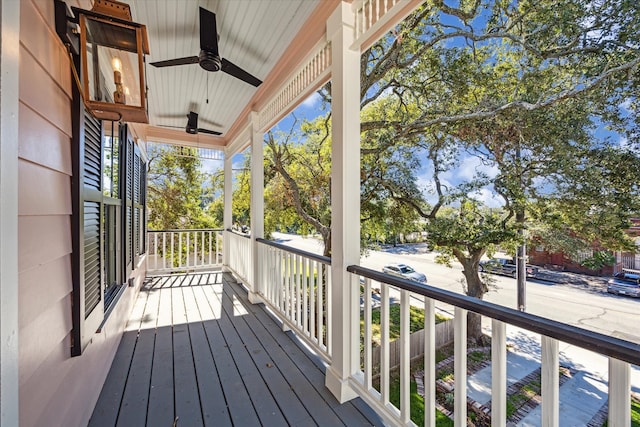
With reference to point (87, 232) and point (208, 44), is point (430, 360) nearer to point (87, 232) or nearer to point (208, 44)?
point (87, 232)

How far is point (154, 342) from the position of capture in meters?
2.80

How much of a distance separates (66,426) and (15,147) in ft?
5.01

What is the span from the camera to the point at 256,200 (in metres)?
3.93

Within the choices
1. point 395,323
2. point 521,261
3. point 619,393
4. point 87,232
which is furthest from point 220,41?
point 395,323

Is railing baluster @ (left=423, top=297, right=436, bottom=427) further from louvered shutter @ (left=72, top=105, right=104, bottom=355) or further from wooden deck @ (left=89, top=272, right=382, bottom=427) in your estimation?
louvered shutter @ (left=72, top=105, right=104, bottom=355)

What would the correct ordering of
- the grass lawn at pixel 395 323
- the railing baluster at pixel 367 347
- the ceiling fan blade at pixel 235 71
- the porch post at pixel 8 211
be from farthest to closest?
the grass lawn at pixel 395 323, the ceiling fan blade at pixel 235 71, the railing baluster at pixel 367 347, the porch post at pixel 8 211

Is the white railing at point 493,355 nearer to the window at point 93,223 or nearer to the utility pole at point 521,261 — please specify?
the window at point 93,223

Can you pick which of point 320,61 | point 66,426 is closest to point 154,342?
point 66,426

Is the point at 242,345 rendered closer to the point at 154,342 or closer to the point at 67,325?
the point at 154,342

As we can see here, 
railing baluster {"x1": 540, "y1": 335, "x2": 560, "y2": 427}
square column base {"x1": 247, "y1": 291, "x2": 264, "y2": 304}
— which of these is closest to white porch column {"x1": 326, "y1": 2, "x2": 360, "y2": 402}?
railing baluster {"x1": 540, "y1": 335, "x2": 560, "y2": 427}

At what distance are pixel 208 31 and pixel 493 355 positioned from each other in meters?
2.81

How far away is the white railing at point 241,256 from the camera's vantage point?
446 centimetres

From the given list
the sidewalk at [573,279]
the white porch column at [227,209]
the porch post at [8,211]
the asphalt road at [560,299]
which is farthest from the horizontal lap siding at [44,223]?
the sidewalk at [573,279]

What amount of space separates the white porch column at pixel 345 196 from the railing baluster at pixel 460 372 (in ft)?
2.59
